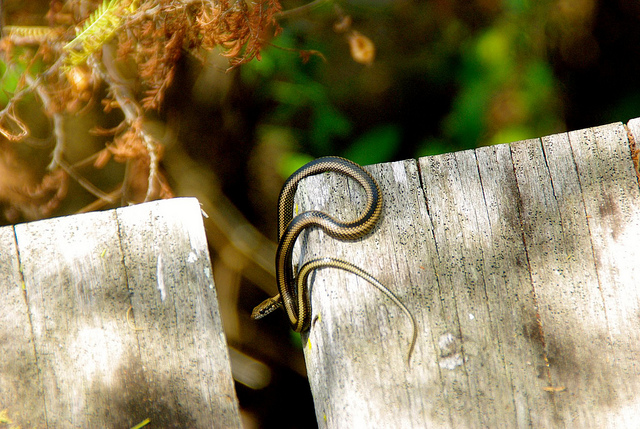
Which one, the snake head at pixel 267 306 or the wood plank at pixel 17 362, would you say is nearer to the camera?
the wood plank at pixel 17 362

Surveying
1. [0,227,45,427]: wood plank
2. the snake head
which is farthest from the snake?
[0,227,45,427]: wood plank

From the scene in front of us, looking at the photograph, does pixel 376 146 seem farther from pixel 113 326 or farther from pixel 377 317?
pixel 113 326

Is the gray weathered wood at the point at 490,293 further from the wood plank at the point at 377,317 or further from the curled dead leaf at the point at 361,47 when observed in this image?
the curled dead leaf at the point at 361,47

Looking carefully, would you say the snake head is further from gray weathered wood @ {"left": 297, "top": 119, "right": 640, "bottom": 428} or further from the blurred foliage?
the blurred foliage

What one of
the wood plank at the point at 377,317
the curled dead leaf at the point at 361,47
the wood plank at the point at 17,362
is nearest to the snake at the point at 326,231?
the wood plank at the point at 377,317

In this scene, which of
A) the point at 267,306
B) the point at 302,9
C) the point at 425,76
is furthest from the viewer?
the point at 425,76

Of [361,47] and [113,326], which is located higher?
[361,47]

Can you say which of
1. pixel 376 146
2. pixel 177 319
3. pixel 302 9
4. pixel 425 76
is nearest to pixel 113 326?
pixel 177 319
